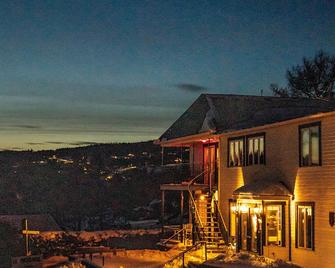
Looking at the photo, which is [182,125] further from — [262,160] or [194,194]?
[262,160]

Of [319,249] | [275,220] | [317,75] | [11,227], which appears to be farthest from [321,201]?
[317,75]

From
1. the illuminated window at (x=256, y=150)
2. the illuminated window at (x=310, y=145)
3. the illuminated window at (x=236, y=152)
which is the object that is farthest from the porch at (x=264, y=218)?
the illuminated window at (x=236, y=152)

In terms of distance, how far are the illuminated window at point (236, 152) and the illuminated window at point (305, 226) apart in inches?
202

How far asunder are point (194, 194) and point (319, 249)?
37.2 ft

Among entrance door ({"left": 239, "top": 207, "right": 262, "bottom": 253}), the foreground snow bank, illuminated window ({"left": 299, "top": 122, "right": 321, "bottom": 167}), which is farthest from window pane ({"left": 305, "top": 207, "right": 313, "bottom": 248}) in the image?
entrance door ({"left": 239, "top": 207, "right": 262, "bottom": 253})

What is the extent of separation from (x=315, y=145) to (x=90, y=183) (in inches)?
1731

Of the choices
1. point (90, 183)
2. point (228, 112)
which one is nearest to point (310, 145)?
point (228, 112)

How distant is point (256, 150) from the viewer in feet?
89.5

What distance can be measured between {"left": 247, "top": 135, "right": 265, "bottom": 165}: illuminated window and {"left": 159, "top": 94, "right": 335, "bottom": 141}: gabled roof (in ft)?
2.94

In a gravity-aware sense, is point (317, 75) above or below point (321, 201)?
above

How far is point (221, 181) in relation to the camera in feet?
101

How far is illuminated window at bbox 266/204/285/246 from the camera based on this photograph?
25.0 meters

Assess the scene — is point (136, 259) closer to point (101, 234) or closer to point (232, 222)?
point (232, 222)

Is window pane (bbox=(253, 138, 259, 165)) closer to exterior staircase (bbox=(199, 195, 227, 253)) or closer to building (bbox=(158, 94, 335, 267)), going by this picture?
building (bbox=(158, 94, 335, 267))
